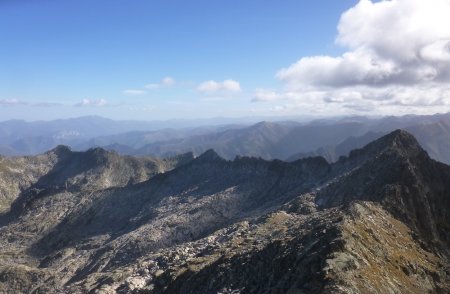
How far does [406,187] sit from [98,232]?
94639 millimetres

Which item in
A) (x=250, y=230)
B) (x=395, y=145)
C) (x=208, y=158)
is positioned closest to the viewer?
(x=250, y=230)

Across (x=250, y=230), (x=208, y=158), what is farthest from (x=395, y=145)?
(x=208, y=158)

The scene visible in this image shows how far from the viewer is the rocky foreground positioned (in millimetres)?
45844

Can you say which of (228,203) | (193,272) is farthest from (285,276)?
(228,203)

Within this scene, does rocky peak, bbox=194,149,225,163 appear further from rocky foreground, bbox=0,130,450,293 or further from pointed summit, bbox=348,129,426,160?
pointed summit, bbox=348,129,426,160

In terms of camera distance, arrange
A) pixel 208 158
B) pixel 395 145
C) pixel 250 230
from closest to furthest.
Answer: pixel 250 230
pixel 395 145
pixel 208 158

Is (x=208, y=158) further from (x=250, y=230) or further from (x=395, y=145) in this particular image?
(x=250, y=230)

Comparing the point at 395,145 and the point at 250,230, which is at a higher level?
the point at 395,145

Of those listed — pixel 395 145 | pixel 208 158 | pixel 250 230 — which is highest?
pixel 395 145

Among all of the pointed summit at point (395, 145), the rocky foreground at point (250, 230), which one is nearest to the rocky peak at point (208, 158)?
the rocky foreground at point (250, 230)

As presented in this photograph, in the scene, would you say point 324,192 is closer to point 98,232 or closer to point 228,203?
point 228,203

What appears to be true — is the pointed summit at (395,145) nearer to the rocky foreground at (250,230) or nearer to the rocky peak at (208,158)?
the rocky foreground at (250,230)

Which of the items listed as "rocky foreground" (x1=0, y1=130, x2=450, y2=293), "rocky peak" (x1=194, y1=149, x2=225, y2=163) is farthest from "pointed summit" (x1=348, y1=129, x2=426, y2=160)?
"rocky peak" (x1=194, y1=149, x2=225, y2=163)

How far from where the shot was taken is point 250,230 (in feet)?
254
